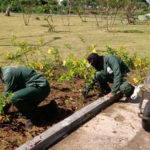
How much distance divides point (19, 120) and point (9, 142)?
600 millimetres

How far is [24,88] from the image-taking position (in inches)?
152

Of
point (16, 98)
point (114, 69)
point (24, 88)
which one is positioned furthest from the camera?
point (114, 69)

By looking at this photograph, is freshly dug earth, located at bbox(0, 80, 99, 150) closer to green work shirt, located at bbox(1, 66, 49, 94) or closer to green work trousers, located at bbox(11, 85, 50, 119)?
green work trousers, located at bbox(11, 85, 50, 119)

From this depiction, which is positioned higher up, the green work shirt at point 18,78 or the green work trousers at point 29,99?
the green work shirt at point 18,78

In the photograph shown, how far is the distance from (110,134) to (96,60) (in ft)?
4.68

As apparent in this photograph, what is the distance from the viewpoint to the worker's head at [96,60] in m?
4.67

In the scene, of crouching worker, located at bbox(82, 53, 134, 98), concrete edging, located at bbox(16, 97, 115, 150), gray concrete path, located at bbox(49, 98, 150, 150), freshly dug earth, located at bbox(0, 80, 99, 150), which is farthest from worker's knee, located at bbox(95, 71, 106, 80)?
gray concrete path, located at bbox(49, 98, 150, 150)

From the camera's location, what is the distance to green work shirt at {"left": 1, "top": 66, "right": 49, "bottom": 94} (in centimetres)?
367

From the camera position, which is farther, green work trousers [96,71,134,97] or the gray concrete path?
green work trousers [96,71,134,97]

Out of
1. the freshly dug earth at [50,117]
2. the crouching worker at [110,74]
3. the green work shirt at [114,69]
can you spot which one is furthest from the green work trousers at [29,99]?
the green work shirt at [114,69]

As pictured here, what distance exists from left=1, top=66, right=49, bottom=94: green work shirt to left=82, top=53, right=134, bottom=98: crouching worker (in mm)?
1180

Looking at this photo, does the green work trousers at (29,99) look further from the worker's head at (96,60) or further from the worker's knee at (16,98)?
the worker's head at (96,60)

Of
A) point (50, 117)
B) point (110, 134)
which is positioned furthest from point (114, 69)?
point (50, 117)

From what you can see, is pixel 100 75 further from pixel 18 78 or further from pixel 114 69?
pixel 18 78
